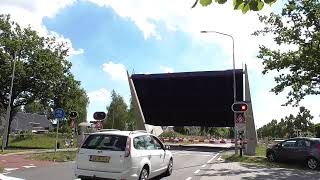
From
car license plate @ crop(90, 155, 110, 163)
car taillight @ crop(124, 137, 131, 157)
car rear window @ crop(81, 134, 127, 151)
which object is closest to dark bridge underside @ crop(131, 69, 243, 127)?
car rear window @ crop(81, 134, 127, 151)

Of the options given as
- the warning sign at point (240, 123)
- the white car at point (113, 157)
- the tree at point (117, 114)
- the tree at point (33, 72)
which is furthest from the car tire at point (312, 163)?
the tree at point (117, 114)

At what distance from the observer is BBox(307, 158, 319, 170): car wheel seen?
20719 mm

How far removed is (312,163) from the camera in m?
20.9

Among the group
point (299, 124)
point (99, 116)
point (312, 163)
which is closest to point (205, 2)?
point (312, 163)

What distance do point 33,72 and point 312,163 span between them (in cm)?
2870

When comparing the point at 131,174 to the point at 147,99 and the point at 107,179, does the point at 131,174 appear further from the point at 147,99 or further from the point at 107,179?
the point at 147,99

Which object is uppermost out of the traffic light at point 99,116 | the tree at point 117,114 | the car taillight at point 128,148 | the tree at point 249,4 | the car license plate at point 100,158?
the tree at point 117,114

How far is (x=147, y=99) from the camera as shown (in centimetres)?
4619

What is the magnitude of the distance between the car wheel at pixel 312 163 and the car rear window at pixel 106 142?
11.9 metres

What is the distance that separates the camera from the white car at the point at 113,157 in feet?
37.9

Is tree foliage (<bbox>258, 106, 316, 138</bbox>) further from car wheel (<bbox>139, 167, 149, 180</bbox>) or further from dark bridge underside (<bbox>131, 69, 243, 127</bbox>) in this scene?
car wheel (<bbox>139, 167, 149, 180</bbox>)

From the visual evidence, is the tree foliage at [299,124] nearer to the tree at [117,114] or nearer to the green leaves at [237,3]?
the tree at [117,114]

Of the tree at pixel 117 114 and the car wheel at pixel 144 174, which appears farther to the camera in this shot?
the tree at pixel 117 114

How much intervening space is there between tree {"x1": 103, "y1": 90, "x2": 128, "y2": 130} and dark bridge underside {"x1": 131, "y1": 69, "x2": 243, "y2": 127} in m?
49.9
